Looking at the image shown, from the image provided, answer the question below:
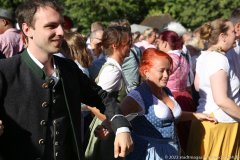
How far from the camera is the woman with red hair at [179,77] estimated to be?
17.4 feet

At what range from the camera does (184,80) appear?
6.01 m

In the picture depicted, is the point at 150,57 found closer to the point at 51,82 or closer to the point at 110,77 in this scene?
the point at 110,77

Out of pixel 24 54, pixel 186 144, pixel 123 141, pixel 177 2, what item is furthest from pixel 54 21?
pixel 177 2

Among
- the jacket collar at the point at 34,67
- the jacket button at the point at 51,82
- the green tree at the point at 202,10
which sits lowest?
the green tree at the point at 202,10

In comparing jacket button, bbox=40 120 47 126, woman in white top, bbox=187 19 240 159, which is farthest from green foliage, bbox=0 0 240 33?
jacket button, bbox=40 120 47 126

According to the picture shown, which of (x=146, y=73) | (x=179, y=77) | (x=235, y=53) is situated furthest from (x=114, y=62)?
(x=235, y=53)

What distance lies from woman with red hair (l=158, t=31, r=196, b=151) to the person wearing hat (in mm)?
1833

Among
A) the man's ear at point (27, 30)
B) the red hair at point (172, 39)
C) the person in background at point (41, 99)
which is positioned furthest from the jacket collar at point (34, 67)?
the red hair at point (172, 39)

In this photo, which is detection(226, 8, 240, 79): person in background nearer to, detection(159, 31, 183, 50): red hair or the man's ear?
detection(159, 31, 183, 50): red hair

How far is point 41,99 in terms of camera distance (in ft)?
9.43

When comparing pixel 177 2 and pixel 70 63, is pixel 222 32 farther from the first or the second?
pixel 177 2

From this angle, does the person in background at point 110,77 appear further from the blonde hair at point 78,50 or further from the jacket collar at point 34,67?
the jacket collar at point 34,67

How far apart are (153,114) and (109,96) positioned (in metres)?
1.10

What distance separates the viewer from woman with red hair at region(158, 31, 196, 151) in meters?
5.31
